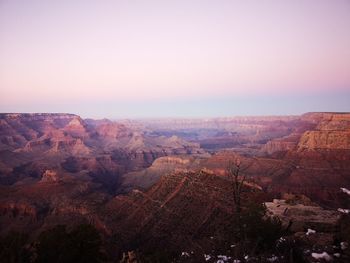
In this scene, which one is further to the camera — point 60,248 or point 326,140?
point 326,140

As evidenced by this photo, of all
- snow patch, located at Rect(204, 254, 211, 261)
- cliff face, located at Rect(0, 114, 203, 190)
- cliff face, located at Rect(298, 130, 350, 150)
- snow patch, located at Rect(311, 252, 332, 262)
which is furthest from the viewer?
cliff face, located at Rect(0, 114, 203, 190)

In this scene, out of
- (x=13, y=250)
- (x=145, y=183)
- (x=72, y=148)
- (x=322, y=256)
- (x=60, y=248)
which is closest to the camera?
(x=322, y=256)

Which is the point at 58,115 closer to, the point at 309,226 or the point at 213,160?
the point at 213,160

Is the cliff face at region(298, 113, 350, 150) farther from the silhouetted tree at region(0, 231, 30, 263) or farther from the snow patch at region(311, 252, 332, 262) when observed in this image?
the snow patch at region(311, 252, 332, 262)

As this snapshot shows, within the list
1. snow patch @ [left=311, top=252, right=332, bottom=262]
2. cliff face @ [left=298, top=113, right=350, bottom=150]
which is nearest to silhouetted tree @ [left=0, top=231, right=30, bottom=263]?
snow patch @ [left=311, top=252, right=332, bottom=262]

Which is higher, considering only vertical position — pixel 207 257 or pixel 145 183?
pixel 207 257

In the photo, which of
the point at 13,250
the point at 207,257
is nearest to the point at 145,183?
the point at 13,250

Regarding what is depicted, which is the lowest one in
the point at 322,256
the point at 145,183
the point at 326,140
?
the point at 145,183

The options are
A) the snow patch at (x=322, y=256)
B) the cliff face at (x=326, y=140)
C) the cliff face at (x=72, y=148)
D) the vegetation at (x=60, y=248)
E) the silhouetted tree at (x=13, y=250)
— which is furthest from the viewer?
the cliff face at (x=72, y=148)

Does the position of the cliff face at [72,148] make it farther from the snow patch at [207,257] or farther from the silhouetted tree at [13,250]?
the snow patch at [207,257]

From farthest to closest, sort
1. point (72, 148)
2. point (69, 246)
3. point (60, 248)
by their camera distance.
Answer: point (72, 148)
point (69, 246)
point (60, 248)

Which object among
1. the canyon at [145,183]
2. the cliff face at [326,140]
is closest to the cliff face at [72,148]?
the canyon at [145,183]

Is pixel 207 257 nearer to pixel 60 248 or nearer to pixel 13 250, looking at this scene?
pixel 60 248
